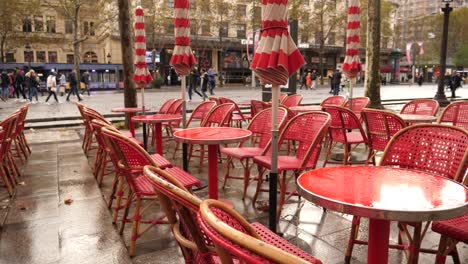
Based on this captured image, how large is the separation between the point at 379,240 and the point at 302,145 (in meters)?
2.22

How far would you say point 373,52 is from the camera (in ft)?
48.6

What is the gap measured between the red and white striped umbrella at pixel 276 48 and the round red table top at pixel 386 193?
0.89 metres

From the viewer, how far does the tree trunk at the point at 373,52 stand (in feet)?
47.4

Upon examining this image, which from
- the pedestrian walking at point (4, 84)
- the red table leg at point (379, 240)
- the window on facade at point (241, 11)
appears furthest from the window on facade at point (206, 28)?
the red table leg at point (379, 240)

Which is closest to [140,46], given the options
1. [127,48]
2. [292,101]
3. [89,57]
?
[127,48]

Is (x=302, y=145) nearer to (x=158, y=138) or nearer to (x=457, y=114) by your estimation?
(x=158, y=138)

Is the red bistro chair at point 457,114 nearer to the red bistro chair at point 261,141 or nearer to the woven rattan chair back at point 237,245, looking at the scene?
the red bistro chair at point 261,141

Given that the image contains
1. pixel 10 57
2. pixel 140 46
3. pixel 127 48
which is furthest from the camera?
pixel 10 57

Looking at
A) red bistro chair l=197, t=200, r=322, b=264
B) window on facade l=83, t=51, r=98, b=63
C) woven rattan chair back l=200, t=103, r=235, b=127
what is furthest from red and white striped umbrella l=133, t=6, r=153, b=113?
window on facade l=83, t=51, r=98, b=63

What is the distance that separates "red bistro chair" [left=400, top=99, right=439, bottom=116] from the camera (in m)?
6.59

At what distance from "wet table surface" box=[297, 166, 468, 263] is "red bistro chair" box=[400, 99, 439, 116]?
15.5 feet

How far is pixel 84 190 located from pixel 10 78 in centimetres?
2291

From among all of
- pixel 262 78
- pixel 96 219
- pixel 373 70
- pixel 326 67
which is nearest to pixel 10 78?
pixel 373 70

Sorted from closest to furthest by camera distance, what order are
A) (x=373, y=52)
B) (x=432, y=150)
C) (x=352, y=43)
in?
(x=432, y=150)
(x=352, y=43)
(x=373, y=52)
